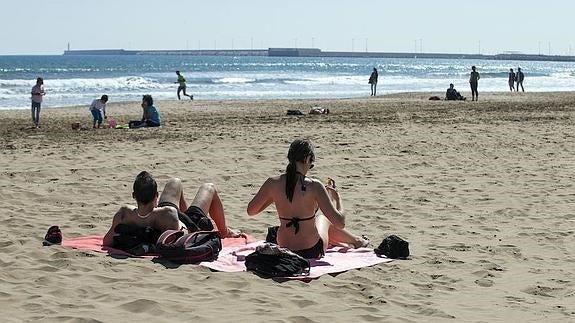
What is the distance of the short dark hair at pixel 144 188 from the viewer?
609cm

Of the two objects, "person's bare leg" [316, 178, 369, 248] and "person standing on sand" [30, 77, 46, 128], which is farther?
"person standing on sand" [30, 77, 46, 128]

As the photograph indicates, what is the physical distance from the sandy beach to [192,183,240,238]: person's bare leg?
26.4 inches

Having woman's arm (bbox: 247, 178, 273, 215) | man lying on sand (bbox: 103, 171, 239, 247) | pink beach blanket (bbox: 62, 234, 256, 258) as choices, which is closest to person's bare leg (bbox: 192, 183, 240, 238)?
man lying on sand (bbox: 103, 171, 239, 247)

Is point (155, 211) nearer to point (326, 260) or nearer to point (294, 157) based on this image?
point (294, 157)

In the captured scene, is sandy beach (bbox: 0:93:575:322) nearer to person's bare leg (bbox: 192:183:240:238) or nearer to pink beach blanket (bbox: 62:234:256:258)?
pink beach blanket (bbox: 62:234:256:258)

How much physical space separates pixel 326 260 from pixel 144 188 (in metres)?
1.51

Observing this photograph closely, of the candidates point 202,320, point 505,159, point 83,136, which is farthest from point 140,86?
point 202,320

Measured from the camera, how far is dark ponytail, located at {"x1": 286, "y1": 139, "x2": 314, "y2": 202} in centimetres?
591

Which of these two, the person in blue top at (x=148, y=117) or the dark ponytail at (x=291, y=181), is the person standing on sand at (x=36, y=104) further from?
the dark ponytail at (x=291, y=181)

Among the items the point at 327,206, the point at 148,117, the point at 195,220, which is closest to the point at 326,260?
the point at 327,206

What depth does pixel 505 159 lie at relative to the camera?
11570 millimetres

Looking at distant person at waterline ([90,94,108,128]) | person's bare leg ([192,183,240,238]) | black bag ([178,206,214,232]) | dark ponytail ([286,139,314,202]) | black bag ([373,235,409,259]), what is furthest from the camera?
distant person at waterline ([90,94,108,128])

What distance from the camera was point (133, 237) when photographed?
6.18 m

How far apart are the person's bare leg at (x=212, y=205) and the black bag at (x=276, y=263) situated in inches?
45.8
